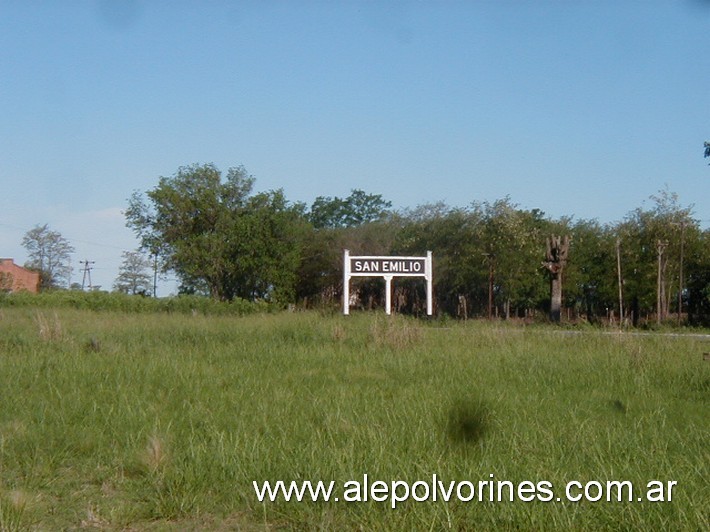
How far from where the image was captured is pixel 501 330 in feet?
51.3

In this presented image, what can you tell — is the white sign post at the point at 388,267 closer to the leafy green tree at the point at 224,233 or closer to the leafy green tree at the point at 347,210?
the leafy green tree at the point at 224,233

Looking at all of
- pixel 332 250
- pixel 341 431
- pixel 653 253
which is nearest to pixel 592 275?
pixel 653 253

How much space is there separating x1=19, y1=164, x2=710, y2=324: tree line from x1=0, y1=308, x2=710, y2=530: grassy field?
94.6ft

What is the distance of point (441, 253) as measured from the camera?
154 feet

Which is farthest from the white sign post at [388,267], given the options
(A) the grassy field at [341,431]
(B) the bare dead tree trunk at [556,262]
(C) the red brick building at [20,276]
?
(C) the red brick building at [20,276]

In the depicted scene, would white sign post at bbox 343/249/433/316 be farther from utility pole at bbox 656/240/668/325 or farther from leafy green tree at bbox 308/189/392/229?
leafy green tree at bbox 308/189/392/229

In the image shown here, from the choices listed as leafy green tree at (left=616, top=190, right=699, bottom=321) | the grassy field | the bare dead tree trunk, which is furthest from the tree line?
the grassy field

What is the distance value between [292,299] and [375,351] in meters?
37.8

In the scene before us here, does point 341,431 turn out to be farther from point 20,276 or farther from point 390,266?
point 20,276

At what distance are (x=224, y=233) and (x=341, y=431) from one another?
45.2 meters

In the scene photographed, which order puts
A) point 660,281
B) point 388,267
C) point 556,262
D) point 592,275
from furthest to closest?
point 592,275, point 660,281, point 556,262, point 388,267

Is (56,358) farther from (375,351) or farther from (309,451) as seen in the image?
(309,451)

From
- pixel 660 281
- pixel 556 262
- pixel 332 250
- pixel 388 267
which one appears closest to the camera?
pixel 388 267

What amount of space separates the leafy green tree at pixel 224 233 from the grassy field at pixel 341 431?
1452 inches
